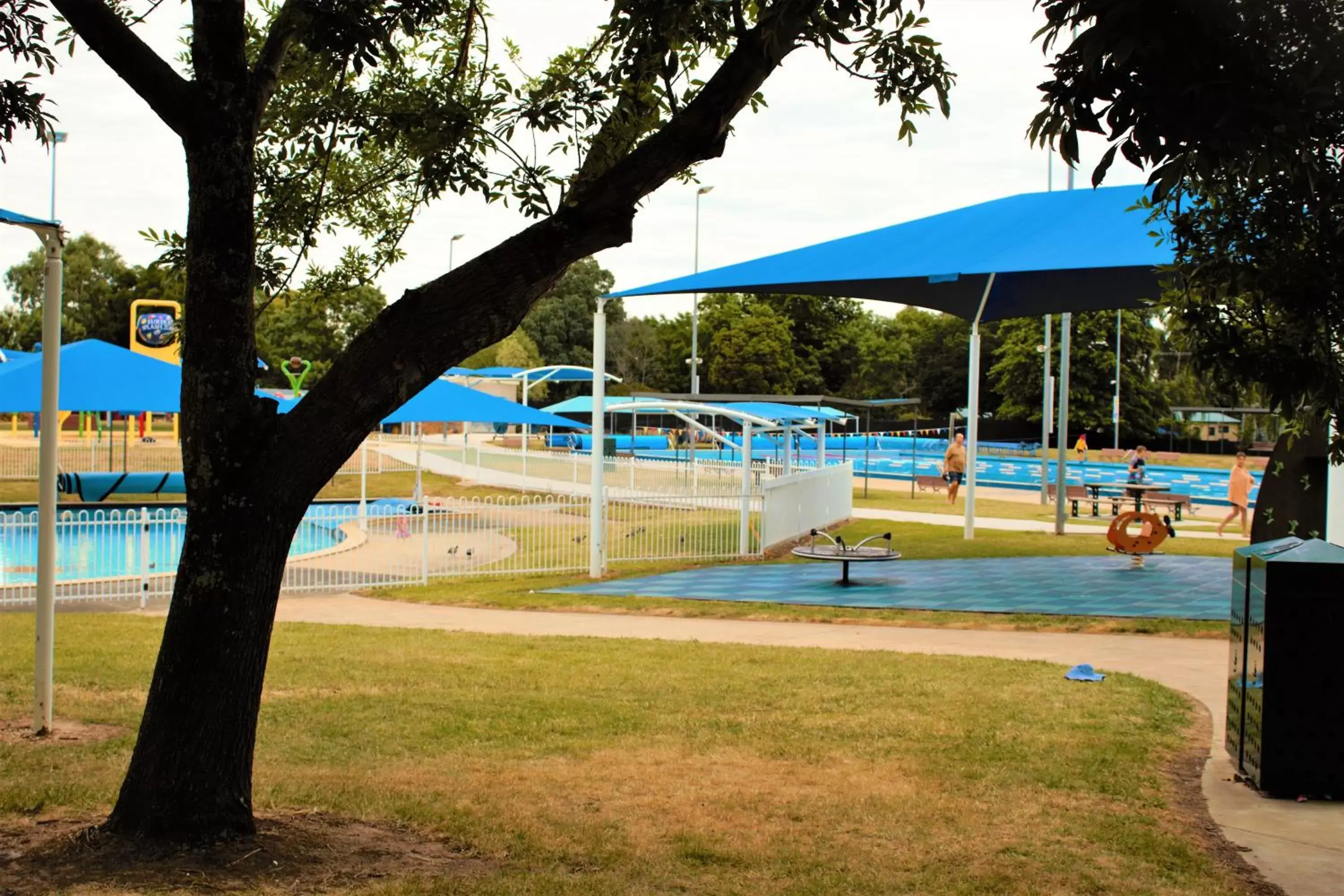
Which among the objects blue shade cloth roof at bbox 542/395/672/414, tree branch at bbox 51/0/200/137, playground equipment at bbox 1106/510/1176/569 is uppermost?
tree branch at bbox 51/0/200/137

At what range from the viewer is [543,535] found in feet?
71.7

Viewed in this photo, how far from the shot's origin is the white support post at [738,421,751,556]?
59.5 feet

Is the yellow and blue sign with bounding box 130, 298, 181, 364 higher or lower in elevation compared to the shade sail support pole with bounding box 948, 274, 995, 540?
higher

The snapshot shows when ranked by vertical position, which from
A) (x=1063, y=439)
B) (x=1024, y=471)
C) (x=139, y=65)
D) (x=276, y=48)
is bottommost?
(x=1024, y=471)

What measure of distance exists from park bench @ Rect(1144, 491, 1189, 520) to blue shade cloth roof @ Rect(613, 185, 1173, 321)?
520 centimetres

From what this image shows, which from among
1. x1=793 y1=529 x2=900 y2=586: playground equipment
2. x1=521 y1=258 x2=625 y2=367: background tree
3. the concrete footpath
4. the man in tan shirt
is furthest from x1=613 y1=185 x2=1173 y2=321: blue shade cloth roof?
x1=521 y1=258 x2=625 y2=367: background tree

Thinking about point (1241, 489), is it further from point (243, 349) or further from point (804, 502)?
point (243, 349)

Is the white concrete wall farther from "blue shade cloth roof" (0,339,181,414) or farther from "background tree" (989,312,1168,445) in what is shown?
"background tree" (989,312,1168,445)

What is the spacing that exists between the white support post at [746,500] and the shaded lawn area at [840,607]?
25.7 inches

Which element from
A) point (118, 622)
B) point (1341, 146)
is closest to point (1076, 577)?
point (118, 622)

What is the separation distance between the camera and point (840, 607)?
44.4ft

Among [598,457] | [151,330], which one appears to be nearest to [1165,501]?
[598,457]

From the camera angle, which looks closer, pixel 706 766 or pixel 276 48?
pixel 276 48

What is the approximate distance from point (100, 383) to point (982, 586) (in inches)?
560
